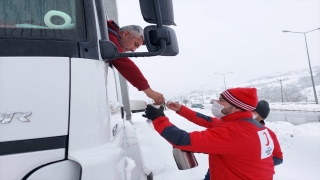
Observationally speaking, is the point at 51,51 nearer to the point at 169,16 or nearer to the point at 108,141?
the point at 108,141

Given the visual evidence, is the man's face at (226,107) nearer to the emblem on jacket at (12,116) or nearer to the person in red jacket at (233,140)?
the person in red jacket at (233,140)

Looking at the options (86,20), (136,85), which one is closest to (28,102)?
(86,20)

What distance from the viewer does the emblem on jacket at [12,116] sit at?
91cm

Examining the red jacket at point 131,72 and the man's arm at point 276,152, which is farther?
the man's arm at point 276,152

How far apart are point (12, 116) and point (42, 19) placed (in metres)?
0.57

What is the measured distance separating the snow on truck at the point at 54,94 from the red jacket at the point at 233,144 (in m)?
0.69

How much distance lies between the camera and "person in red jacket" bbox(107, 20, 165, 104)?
151 centimetres

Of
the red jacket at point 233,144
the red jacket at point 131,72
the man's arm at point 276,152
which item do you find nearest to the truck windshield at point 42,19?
the red jacket at point 131,72

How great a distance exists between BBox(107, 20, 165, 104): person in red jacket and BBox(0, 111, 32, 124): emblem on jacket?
703mm

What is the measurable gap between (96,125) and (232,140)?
1.19 metres

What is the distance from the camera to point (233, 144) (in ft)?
5.80

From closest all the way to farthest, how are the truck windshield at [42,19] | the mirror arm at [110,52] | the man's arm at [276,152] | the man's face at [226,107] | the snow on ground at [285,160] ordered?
the truck windshield at [42,19]
the mirror arm at [110,52]
the man's face at [226,107]
the man's arm at [276,152]
the snow on ground at [285,160]

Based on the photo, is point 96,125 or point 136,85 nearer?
point 96,125

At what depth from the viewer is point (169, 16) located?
4.69 feet
